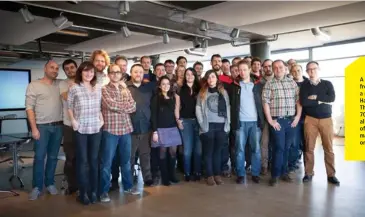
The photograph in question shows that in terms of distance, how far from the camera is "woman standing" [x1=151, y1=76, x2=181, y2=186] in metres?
3.50

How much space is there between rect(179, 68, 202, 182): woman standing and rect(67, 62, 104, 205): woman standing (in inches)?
43.5

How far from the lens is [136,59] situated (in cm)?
898

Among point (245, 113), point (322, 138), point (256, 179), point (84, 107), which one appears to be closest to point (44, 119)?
point (84, 107)

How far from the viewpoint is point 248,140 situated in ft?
12.3

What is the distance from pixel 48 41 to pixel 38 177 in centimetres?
524

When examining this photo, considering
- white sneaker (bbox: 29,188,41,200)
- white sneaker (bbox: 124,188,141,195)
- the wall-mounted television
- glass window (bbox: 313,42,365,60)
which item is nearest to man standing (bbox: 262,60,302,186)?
white sneaker (bbox: 124,188,141,195)

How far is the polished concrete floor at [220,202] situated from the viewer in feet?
9.14

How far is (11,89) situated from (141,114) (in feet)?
22.7

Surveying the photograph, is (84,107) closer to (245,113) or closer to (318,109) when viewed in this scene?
(245,113)

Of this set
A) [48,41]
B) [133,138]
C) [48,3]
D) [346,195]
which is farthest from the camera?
[48,41]

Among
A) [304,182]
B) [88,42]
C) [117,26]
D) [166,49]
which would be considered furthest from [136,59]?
[304,182]

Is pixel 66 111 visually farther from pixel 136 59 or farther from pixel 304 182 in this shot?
pixel 136 59

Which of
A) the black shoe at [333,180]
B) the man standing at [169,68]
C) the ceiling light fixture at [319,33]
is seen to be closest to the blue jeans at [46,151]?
the man standing at [169,68]

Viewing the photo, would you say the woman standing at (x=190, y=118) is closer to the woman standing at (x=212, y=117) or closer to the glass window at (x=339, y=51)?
the woman standing at (x=212, y=117)
